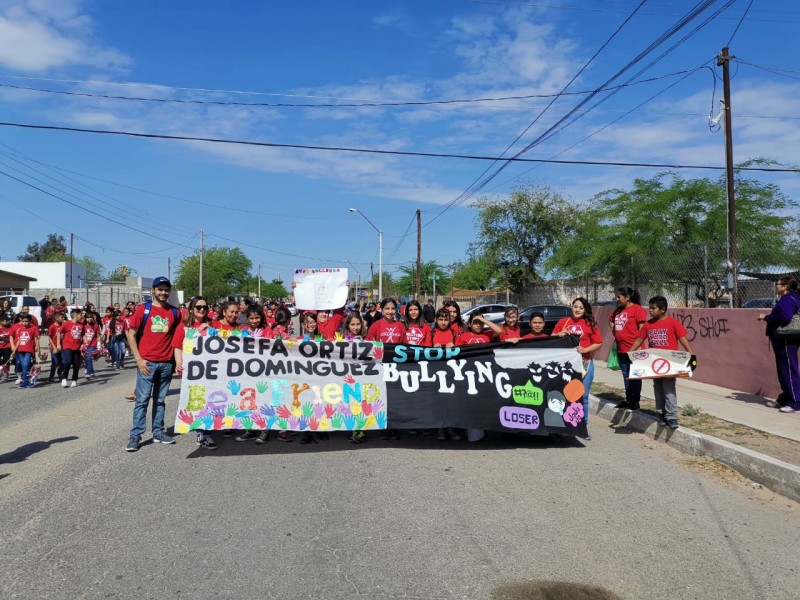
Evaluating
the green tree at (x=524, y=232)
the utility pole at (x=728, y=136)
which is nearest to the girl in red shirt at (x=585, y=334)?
the utility pole at (x=728, y=136)

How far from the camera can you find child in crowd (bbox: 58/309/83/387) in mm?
11797

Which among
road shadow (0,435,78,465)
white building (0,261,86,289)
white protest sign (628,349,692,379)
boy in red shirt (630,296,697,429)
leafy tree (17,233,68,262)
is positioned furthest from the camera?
leafy tree (17,233,68,262)

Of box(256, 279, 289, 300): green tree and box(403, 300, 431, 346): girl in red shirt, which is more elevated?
box(256, 279, 289, 300): green tree

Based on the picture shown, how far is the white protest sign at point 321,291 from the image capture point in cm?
1345

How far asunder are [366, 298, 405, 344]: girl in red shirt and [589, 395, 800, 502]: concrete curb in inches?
133

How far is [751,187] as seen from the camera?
63.9 ft

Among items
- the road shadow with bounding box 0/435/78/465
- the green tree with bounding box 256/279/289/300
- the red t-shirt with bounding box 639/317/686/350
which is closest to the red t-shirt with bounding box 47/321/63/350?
the road shadow with bounding box 0/435/78/465

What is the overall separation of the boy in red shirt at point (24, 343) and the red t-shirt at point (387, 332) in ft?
25.9

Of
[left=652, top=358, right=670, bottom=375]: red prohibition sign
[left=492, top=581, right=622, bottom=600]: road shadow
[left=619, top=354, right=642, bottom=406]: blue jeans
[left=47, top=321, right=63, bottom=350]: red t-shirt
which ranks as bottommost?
[left=492, top=581, right=622, bottom=600]: road shadow

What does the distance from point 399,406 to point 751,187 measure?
57.5 ft

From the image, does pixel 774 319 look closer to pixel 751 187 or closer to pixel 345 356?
pixel 345 356

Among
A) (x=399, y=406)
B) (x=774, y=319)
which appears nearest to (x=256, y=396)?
(x=399, y=406)

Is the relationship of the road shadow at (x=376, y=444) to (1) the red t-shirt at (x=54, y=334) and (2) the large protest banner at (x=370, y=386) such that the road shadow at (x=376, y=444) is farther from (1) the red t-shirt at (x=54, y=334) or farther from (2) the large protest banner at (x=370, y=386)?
(1) the red t-shirt at (x=54, y=334)

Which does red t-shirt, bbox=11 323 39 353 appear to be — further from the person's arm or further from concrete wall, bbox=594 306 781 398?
concrete wall, bbox=594 306 781 398
